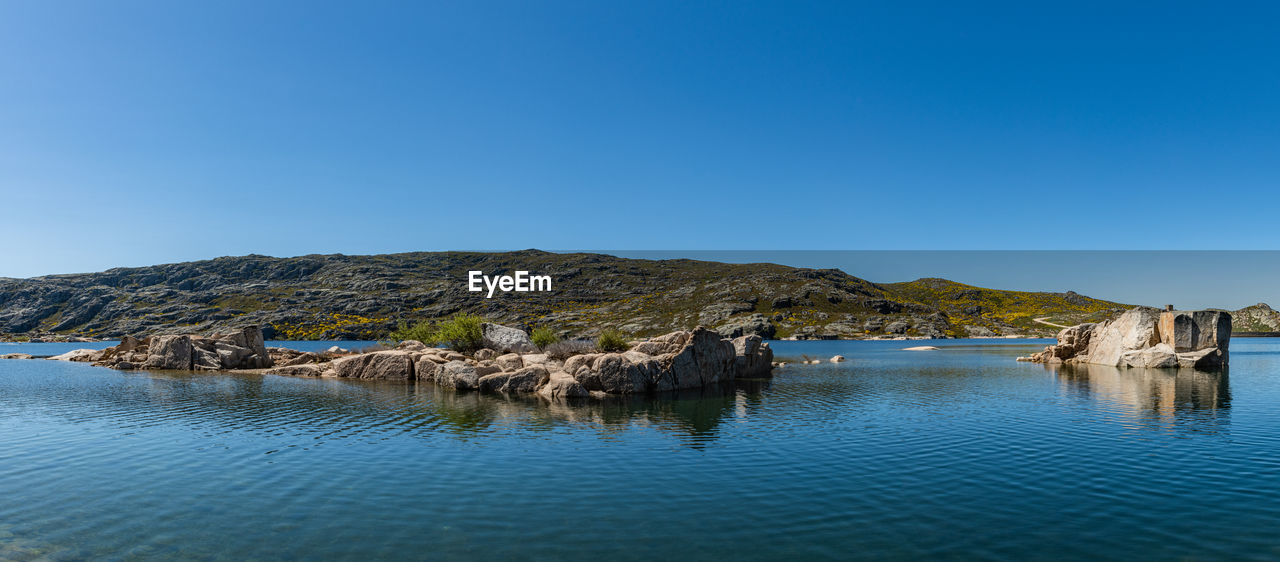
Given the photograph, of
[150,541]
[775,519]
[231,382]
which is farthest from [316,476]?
[231,382]

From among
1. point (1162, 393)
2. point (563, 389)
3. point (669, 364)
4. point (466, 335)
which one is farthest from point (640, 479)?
point (466, 335)

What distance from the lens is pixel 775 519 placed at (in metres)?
22.2

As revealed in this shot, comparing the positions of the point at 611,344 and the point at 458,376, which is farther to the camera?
the point at 611,344

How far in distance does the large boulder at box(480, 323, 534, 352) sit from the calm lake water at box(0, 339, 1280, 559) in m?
39.2

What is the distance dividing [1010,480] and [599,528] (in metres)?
17.9

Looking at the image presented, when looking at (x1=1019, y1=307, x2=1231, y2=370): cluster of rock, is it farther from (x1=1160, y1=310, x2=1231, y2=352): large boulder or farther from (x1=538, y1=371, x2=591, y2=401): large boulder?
(x1=538, y1=371, x2=591, y2=401): large boulder

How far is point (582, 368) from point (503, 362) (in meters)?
11.8

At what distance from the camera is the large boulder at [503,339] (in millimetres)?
94250

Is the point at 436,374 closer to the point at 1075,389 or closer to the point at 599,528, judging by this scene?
the point at 599,528

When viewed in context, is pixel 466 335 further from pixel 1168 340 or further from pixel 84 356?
pixel 1168 340

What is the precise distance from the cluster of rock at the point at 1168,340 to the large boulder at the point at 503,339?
84624 mm

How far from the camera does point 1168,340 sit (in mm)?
92312

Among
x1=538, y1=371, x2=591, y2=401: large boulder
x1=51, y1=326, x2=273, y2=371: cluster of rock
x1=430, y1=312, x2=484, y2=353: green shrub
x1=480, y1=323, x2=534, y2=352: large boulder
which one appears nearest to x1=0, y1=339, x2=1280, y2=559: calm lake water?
x1=538, y1=371, x2=591, y2=401: large boulder

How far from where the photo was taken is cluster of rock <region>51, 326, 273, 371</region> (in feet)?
302
